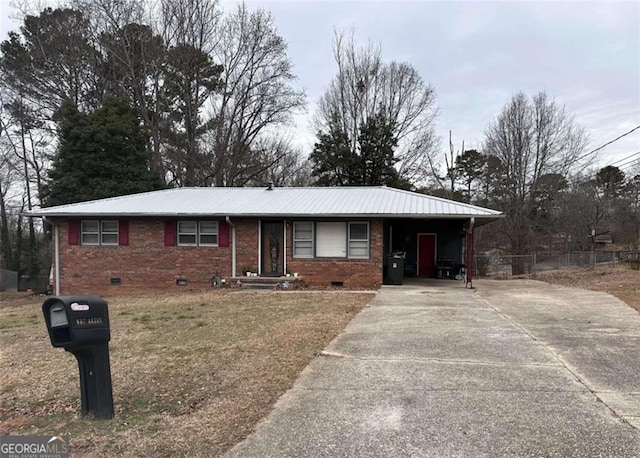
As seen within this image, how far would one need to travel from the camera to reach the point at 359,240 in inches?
643

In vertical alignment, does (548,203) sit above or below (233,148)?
below

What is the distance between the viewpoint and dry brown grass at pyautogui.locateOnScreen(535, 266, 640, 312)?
12709 millimetres

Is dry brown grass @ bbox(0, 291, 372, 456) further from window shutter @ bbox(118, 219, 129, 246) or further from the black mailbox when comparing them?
window shutter @ bbox(118, 219, 129, 246)

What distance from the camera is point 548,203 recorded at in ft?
112

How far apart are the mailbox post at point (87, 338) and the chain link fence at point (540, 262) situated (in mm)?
23317

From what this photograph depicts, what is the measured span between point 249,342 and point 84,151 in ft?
81.2

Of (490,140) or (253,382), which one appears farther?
(490,140)

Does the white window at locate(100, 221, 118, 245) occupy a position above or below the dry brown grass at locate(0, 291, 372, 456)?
above

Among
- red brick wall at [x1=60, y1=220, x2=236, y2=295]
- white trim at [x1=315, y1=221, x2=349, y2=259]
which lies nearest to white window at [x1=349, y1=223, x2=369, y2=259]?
white trim at [x1=315, y1=221, x2=349, y2=259]

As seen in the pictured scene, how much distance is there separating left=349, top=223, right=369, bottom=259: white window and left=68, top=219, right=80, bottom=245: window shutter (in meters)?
9.92

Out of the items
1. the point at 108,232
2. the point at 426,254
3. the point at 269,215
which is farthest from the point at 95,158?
the point at 426,254

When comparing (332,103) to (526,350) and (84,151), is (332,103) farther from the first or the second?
(526,350)

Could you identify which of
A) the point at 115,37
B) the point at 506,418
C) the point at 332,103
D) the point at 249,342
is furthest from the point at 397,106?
the point at 506,418

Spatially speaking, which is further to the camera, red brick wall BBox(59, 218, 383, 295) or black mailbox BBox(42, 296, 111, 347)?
red brick wall BBox(59, 218, 383, 295)
